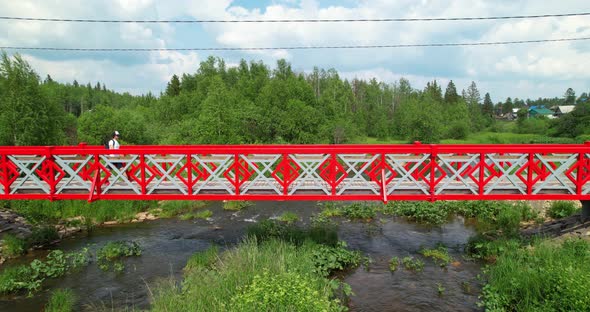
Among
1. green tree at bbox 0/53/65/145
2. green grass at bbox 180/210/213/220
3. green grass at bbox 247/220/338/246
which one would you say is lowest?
green grass at bbox 247/220/338/246

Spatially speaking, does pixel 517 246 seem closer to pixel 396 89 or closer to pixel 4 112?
pixel 4 112

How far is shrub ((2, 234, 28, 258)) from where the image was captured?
39.5 ft

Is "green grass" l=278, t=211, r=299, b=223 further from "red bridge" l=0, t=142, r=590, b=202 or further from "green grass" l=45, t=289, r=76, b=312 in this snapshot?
"green grass" l=45, t=289, r=76, b=312

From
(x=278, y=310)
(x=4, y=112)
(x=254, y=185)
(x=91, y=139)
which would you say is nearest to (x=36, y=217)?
(x=4, y=112)

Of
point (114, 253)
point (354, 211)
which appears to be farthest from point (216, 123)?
point (114, 253)

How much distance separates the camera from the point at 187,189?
1070 cm

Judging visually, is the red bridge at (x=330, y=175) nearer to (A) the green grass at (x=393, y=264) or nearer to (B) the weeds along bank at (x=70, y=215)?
(A) the green grass at (x=393, y=264)

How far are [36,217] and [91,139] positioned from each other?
22853mm

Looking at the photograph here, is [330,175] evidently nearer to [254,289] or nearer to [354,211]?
[254,289]

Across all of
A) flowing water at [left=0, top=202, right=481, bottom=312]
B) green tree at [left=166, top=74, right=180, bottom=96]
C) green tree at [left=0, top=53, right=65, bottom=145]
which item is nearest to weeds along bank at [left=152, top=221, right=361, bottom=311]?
flowing water at [left=0, top=202, right=481, bottom=312]

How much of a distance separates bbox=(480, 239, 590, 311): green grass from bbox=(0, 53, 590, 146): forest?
2258 cm

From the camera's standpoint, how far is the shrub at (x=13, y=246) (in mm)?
12047

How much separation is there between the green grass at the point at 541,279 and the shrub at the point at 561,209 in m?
4.17


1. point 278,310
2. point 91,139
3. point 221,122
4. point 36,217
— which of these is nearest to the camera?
point 278,310
